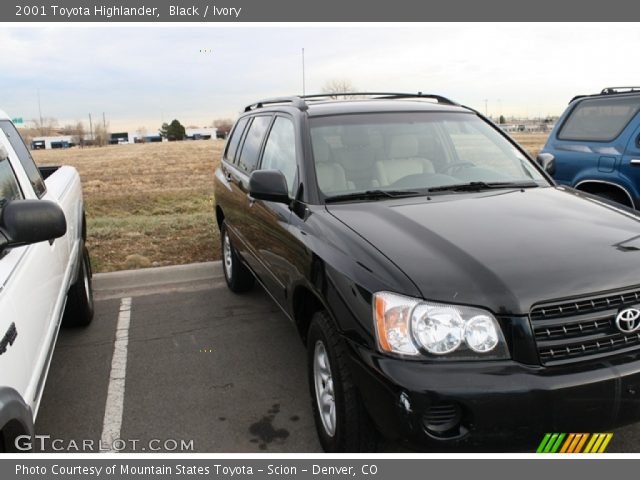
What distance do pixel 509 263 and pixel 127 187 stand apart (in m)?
17.8

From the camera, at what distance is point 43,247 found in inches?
126

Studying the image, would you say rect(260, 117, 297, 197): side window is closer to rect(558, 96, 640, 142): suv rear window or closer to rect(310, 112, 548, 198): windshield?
rect(310, 112, 548, 198): windshield

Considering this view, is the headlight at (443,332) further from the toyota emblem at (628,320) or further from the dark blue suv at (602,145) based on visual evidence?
the dark blue suv at (602,145)

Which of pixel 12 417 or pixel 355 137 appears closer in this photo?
pixel 12 417

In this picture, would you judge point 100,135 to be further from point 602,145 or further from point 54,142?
point 602,145

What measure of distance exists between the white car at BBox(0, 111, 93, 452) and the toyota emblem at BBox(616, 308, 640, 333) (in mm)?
2397

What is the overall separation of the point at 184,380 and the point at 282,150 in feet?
5.86

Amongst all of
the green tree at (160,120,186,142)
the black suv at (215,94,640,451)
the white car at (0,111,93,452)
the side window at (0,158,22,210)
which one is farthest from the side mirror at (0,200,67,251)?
the green tree at (160,120,186,142)

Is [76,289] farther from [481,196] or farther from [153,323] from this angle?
[481,196]

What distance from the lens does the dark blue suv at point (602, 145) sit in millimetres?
5828

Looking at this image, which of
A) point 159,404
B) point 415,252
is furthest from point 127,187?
point 415,252

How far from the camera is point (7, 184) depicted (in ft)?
10.8

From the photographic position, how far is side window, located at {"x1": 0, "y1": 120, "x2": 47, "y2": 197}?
3.99m

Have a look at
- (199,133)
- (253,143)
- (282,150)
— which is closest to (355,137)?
(282,150)
